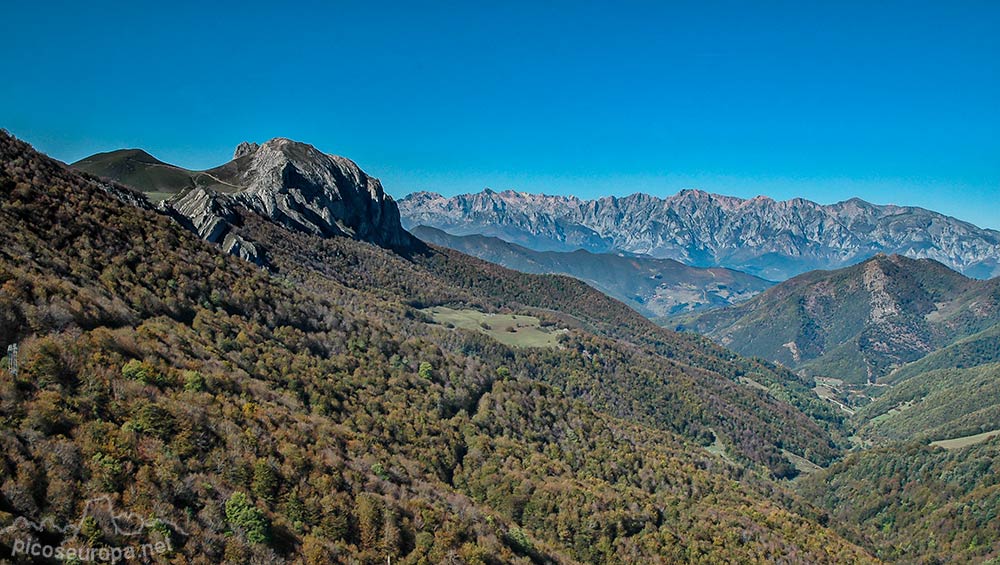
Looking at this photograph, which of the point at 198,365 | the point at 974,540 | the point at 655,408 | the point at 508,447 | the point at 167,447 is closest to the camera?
the point at 167,447

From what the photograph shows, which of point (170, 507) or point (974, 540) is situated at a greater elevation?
point (170, 507)

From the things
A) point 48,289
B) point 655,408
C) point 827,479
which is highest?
point 48,289

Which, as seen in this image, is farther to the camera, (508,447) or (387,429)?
(508,447)

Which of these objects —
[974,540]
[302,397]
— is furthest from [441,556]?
[974,540]

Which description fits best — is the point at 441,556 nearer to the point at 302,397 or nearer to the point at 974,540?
the point at 302,397

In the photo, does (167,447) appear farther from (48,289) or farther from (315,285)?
(315,285)

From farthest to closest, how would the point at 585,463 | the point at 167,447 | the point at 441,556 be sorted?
the point at 585,463
the point at 441,556
the point at 167,447
